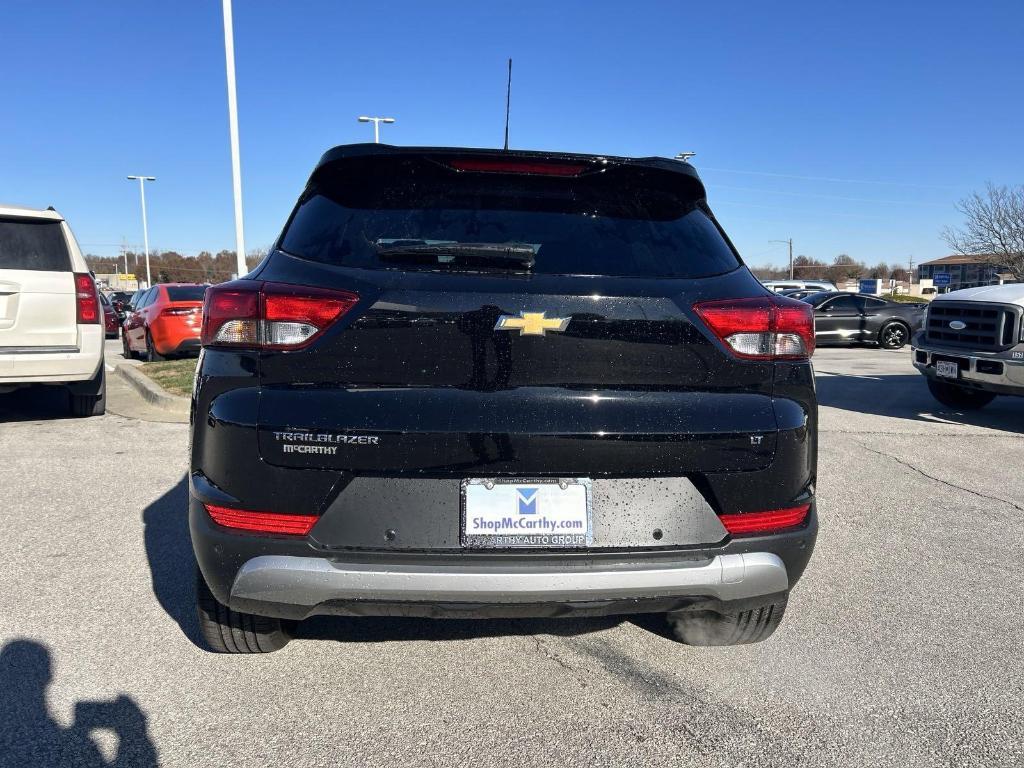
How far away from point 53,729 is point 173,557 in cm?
151

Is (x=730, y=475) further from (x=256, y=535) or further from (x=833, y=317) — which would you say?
(x=833, y=317)

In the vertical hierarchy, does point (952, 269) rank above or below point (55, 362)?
above

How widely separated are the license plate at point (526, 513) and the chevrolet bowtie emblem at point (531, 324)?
43cm

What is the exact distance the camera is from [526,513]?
84.7 inches

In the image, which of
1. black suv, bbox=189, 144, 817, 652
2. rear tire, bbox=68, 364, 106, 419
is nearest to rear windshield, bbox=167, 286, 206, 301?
rear tire, bbox=68, 364, 106, 419

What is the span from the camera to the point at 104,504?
4.68 meters

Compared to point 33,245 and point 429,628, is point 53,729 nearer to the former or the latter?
point 429,628

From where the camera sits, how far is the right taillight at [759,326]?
226 cm

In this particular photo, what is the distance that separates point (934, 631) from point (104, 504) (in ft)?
14.8

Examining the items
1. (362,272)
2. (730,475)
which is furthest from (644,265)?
(362,272)

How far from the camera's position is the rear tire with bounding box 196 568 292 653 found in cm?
254

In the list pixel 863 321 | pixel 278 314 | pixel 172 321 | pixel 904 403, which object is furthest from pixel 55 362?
pixel 863 321

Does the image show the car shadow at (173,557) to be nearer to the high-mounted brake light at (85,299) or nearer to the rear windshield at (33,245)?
the high-mounted brake light at (85,299)

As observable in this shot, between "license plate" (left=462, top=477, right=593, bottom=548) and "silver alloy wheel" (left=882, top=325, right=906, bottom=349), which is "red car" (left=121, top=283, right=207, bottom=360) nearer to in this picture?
"license plate" (left=462, top=477, right=593, bottom=548)
